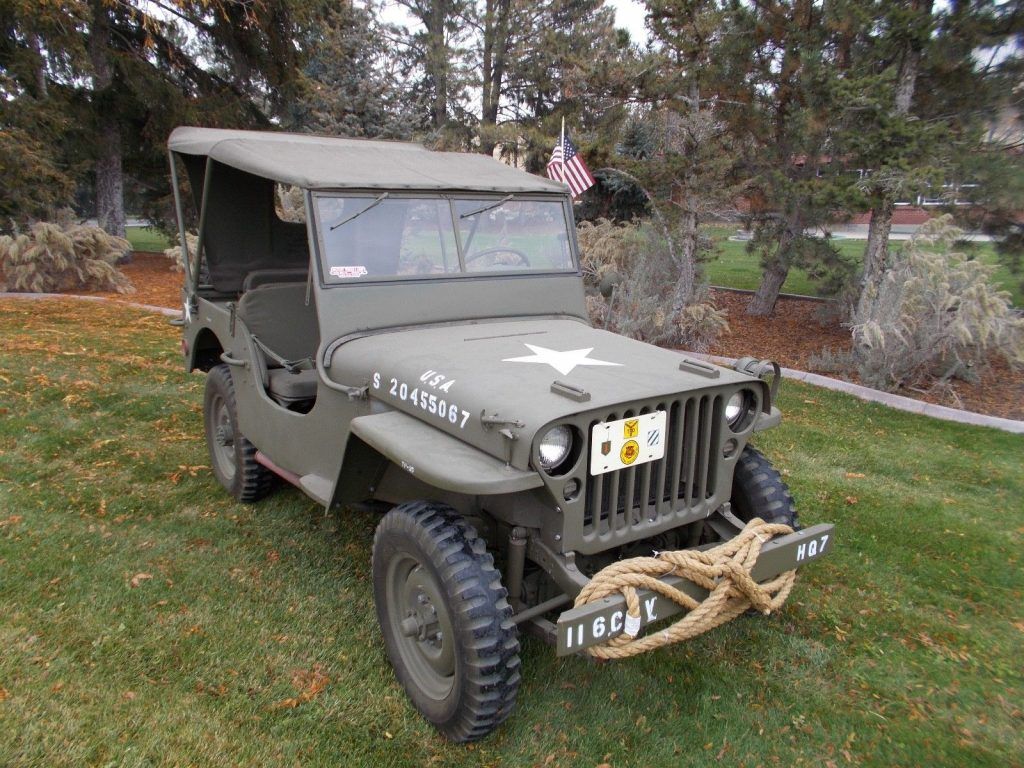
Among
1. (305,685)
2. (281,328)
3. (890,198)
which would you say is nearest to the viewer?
(305,685)

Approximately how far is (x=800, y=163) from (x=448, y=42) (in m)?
9.74

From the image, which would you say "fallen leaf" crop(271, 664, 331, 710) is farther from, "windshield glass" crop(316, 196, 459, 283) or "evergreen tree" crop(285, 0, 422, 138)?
"evergreen tree" crop(285, 0, 422, 138)

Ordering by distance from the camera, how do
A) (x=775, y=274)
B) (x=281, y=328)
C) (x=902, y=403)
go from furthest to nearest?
(x=775, y=274) < (x=902, y=403) < (x=281, y=328)

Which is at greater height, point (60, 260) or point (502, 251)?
point (502, 251)

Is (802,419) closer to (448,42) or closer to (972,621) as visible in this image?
(972,621)

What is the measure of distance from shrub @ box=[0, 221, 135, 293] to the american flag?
7.63 metres

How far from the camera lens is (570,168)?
8.30m

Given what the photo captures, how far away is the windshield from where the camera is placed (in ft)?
11.6

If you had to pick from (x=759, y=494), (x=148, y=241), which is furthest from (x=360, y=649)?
(x=148, y=241)

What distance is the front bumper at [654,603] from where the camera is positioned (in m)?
2.34

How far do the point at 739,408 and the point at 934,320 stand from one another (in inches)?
207

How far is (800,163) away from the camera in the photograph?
32.3ft

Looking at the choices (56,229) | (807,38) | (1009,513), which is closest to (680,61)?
(807,38)

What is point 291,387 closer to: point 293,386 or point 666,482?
point 293,386
